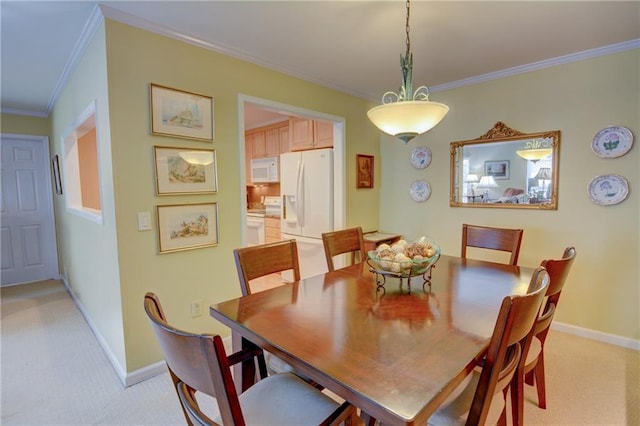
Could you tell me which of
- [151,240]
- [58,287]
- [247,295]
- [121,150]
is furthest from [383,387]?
[58,287]

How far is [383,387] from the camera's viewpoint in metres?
0.84

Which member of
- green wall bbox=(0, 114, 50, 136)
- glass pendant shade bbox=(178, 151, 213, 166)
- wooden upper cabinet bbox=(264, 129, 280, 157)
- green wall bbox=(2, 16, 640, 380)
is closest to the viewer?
green wall bbox=(2, 16, 640, 380)

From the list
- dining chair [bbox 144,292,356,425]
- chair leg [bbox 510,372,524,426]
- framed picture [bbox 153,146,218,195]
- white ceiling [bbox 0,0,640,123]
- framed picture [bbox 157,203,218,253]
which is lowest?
chair leg [bbox 510,372,524,426]

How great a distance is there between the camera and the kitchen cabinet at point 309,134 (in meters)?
3.70

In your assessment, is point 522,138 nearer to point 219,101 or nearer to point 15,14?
point 219,101

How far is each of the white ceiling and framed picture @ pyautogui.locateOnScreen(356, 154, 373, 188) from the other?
98 centimetres

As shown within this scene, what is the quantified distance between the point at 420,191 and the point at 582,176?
1.46 metres

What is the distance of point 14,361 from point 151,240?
1.57 metres

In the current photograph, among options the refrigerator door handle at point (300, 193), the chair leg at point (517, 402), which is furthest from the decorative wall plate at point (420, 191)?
the chair leg at point (517, 402)

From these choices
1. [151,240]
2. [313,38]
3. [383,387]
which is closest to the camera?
[383,387]

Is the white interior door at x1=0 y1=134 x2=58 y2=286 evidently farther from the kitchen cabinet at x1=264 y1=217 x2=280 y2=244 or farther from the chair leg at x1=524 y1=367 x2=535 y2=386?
the chair leg at x1=524 y1=367 x2=535 y2=386

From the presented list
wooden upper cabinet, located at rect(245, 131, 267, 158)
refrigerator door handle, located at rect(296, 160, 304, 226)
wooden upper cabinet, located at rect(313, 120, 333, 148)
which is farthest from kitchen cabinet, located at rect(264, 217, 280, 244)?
wooden upper cabinet, located at rect(313, 120, 333, 148)

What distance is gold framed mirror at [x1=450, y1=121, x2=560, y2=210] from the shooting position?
281cm

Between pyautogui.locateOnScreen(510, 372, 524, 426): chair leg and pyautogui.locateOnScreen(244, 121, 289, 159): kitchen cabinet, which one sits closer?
pyautogui.locateOnScreen(510, 372, 524, 426): chair leg
